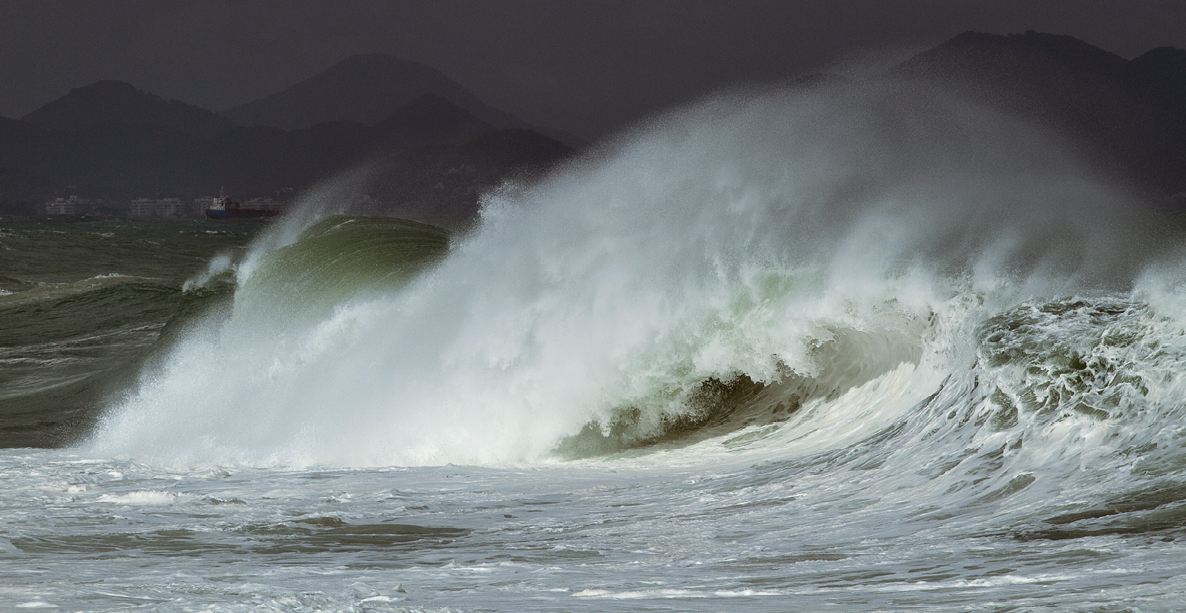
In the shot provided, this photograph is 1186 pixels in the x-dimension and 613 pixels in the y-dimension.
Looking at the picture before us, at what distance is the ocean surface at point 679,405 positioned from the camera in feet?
13.8

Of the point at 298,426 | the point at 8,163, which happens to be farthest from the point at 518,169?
the point at 8,163

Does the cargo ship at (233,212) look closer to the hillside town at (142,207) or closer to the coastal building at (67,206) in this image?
the hillside town at (142,207)

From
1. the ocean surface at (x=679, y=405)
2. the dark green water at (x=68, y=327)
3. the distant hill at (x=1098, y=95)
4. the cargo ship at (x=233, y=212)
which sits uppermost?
the cargo ship at (x=233, y=212)

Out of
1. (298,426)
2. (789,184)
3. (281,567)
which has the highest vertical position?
(789,184)

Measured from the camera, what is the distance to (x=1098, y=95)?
9031 centimetres

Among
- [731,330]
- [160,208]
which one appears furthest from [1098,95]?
[160,208]

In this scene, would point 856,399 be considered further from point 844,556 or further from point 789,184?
point 844,556

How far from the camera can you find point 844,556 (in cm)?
441

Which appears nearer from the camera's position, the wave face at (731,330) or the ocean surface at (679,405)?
the ocean surface at (679,405)

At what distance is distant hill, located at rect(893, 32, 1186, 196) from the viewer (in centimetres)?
7469

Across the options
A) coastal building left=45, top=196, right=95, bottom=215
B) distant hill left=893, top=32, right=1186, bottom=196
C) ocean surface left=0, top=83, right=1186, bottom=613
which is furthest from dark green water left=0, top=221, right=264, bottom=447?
coastal building left=45, top=196, right=95, bottom=215

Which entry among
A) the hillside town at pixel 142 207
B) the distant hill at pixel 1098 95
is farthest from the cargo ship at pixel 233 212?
the distant hill at pixel 1098 95

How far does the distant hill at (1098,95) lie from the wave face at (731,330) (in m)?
64.2

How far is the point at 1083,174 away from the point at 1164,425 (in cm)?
1276
